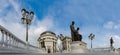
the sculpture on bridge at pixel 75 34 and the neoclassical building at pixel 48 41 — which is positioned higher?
the sculpture on bridge at pixel 75 34

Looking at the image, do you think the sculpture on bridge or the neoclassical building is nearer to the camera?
the sculpture on bridge

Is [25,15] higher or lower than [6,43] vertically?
higher

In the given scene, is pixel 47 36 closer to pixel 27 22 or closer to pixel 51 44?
pixel 51 44

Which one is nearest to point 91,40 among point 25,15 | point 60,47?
point 60,47

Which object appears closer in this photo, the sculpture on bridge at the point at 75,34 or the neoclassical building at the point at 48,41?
the sculpture on bridge at the point at 75,34

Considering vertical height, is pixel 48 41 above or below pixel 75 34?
below

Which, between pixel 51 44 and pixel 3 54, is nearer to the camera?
pixel 3 54

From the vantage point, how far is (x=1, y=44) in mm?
12336

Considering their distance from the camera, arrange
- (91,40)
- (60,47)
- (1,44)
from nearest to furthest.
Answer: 1. (1,44)
2. (60,47)
3. (91,40)

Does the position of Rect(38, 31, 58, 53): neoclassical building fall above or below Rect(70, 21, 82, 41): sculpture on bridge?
below

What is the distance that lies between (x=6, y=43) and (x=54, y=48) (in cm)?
3297

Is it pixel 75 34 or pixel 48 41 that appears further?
pixel 48 41

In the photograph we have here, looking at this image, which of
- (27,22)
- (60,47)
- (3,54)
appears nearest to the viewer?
(3,54)

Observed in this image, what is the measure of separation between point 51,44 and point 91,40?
42.6ft
